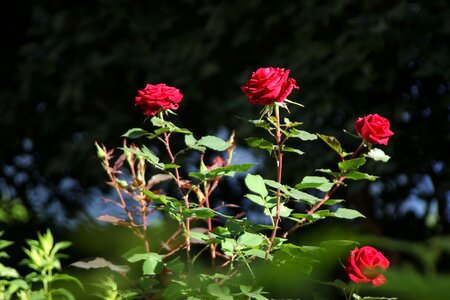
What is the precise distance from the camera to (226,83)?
5777mm

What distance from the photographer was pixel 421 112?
5277 millimetres

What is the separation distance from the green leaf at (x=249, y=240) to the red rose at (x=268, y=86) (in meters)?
0.38

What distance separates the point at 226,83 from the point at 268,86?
12.1 ft

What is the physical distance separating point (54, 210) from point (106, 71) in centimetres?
162

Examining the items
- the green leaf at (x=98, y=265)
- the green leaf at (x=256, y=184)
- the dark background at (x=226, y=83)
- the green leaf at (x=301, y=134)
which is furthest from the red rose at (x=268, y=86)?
the dark background at (x=226, y=83)

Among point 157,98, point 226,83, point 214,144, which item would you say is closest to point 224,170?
point 214,144

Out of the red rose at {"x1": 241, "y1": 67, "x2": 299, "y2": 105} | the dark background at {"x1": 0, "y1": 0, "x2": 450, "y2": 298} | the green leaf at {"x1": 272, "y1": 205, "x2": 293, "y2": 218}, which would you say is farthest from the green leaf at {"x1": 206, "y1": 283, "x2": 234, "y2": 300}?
the dark background at {"x1": 0, "y1": 0, "x2": 450, "y2": 298}

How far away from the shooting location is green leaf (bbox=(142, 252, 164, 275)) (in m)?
2.28

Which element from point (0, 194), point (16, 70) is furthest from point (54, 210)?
point (16, 70)

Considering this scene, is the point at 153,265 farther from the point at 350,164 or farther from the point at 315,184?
the point at 350,164

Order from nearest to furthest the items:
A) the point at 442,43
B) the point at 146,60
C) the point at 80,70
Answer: the point at 442,43 < the point at 146,60 < the point at 80,70

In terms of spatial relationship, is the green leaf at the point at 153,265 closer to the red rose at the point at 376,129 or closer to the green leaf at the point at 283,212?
the green leaf at the point at 283,212

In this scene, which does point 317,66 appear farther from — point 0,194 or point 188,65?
point 0,194

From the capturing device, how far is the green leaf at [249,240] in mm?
2141
